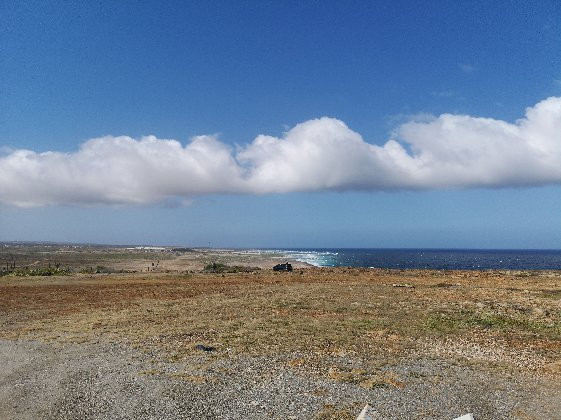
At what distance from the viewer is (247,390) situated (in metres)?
15.3

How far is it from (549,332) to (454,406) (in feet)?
49.9

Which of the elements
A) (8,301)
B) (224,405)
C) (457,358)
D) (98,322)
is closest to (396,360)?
(457,358)

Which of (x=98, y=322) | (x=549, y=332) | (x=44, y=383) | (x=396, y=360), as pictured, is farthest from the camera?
(x=98, y=322)

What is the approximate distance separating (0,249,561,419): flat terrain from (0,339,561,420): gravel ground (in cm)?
7

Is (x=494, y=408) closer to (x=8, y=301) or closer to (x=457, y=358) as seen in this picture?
(x=457, y=358)

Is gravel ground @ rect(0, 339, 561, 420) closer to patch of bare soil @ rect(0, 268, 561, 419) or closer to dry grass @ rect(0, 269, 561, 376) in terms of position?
patch of bare soil @ rect(0, 268, 561, 419)

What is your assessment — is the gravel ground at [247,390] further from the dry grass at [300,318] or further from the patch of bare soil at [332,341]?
the dry grass at [300,318]

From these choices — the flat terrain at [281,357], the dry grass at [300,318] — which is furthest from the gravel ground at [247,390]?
the dry grass at [300,318]

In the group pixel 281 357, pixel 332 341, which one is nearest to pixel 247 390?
pixel 281 357

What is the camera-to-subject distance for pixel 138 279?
60.5m

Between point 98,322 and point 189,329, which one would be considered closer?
point 189,329

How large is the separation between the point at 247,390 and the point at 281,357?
4.29 m

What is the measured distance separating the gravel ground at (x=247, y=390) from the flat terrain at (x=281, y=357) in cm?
7

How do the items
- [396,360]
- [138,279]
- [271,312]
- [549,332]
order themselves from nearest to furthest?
[396,360]
[549,332]
[271,312]
[138,279]
